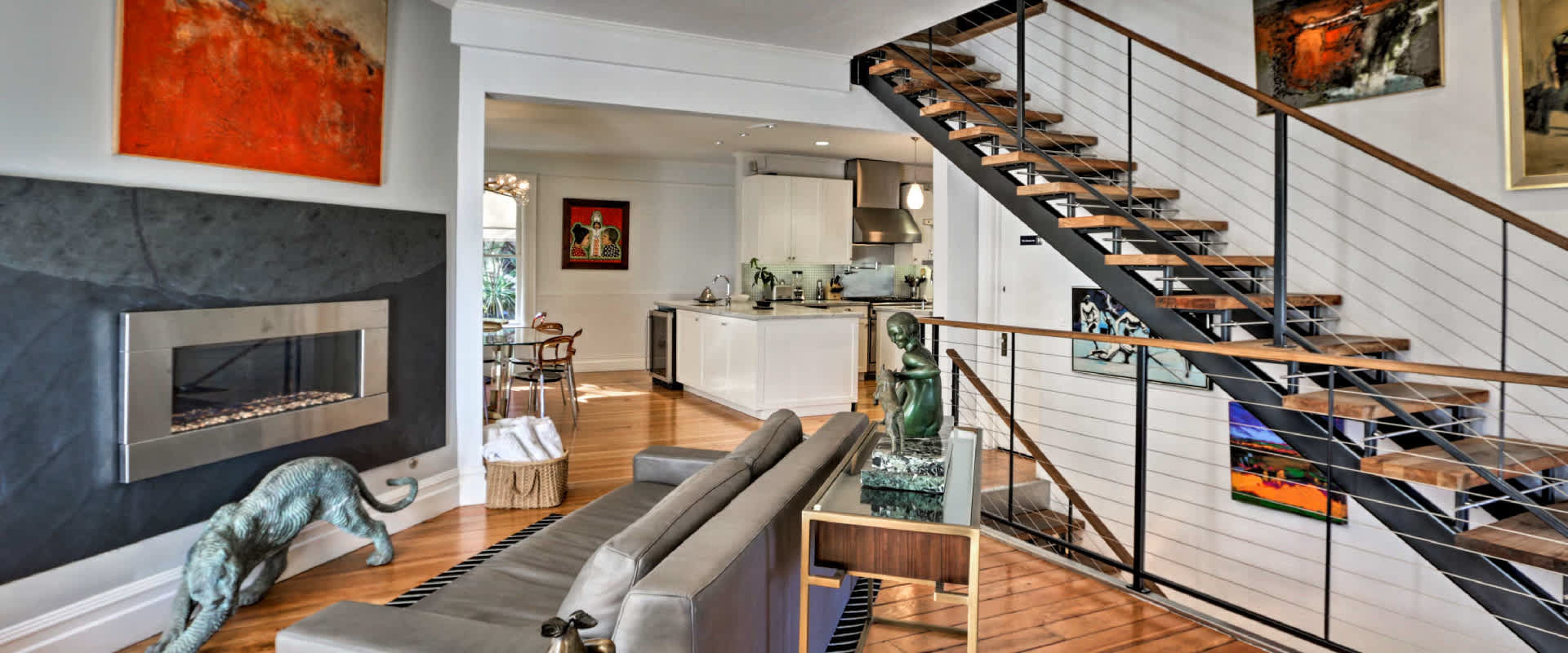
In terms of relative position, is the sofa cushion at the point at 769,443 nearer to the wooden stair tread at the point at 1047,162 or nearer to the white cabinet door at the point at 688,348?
the wooden stair tread at the point at 1047,162

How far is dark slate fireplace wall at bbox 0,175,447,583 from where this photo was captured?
2486 millimetres

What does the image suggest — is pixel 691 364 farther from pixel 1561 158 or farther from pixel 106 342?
pixel 1561 158

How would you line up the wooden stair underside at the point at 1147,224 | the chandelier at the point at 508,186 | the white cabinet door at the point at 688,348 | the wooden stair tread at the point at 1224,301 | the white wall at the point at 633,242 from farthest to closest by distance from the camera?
the white wall at the point at 633,242 < the white cabinet door at the point at 688,348 < the chandelier at the point at 508,186 < the wooden stair underside at the point at 1147,224 < the wooden stair tread at the point at 1224,301

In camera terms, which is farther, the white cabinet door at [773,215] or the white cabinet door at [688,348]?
the white cabinet door at [773,215]

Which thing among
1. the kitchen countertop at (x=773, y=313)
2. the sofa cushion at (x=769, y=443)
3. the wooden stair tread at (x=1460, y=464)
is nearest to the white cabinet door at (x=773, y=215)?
the kitchen countertop at (x=773, y=313)

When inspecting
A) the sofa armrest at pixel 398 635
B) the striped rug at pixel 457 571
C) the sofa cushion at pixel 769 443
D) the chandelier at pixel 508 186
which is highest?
the chandelier at pixel 508 186

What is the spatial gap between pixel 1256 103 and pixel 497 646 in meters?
4.47

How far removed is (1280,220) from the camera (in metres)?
3.14

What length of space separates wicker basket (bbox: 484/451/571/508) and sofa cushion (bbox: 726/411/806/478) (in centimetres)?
181

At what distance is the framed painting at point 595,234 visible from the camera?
31.0 ft

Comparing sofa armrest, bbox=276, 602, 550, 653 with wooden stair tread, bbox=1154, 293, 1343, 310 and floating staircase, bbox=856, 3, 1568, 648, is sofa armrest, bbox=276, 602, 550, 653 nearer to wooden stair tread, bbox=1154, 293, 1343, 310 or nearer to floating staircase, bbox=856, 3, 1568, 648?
floating staircase, bbox=856, 3, 1568, 648

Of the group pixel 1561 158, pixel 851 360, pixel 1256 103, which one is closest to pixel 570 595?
pixel 1561 158

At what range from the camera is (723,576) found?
1529mm

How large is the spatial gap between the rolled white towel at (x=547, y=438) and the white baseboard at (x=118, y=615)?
1071mm
